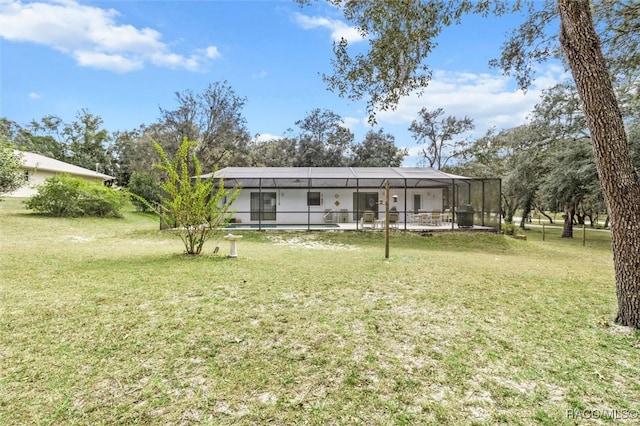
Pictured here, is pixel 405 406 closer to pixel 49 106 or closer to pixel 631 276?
pixel 631 276

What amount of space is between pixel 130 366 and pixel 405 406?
206 centimetres

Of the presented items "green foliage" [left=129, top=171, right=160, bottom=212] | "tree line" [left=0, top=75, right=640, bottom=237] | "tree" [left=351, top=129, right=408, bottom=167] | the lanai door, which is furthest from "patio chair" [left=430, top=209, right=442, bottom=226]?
"green foliage" [left=129, top=171, right=160, bottom=212]

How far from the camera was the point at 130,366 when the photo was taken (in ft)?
7.98

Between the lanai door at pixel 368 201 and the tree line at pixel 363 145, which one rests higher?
the tree line at pixel 363 145

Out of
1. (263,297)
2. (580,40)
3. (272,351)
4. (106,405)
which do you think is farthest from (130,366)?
(580,40)

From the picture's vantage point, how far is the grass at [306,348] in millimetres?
1984

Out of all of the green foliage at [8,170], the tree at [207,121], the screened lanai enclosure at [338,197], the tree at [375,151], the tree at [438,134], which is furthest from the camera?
the tree at [438,134]

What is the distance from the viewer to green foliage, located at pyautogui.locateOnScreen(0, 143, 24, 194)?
1082cm

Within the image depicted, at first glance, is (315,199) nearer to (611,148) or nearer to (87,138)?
(611,148)

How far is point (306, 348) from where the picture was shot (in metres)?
2.78

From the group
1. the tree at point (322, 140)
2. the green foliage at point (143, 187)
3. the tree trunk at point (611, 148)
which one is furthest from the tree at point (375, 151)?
the tree trunk at point (611, 148)

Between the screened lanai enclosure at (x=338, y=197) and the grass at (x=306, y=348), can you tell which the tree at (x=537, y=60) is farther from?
the screened lanai enclosure at (x=338, y=197)

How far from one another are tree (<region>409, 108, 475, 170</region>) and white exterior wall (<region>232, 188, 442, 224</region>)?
1409 centimetres

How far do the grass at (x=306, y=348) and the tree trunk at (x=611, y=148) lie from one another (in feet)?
1.86
